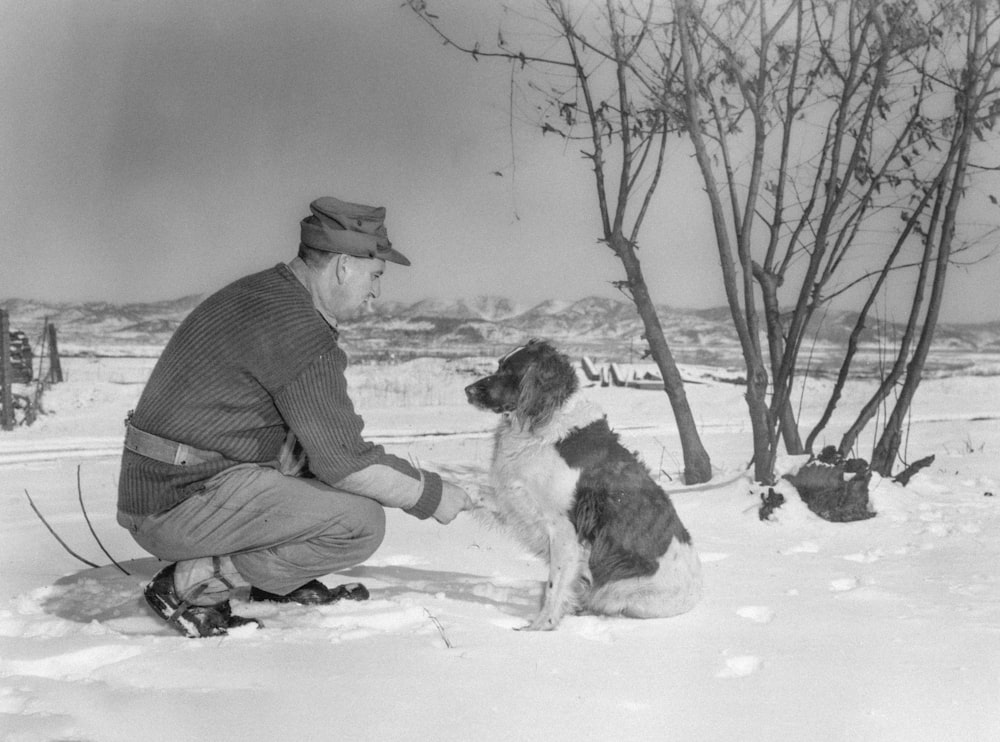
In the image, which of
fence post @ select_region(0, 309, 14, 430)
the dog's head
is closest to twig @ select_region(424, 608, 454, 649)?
the dog's head

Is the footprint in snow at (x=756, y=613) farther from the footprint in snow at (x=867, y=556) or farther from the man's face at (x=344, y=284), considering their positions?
the man's face at (x=344, y=284)

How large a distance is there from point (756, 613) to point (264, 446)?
1954 millimetres

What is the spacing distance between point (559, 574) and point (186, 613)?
1343 millimetres

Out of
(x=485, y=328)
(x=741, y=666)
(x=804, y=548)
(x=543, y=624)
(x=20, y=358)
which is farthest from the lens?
(x=20, y=358)

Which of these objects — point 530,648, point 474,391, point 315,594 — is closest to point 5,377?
point 315,594

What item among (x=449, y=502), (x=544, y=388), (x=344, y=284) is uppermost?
(x=344, y=284)

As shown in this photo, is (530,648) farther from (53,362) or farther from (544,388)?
(53,362)

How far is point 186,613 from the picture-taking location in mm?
3049

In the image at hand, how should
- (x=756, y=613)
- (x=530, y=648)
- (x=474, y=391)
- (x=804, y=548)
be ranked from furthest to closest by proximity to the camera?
(x=804, y=548), (x=474, y=391), (x=756, y=613), (x=530, y=648)

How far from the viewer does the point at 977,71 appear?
621 cm

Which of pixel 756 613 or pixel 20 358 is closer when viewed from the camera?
pixel 756 613

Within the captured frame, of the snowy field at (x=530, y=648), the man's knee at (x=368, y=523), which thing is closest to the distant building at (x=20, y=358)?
the snowy field at (x=530, y=648)

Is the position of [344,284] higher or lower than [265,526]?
higher

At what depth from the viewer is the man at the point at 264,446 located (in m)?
2.90
